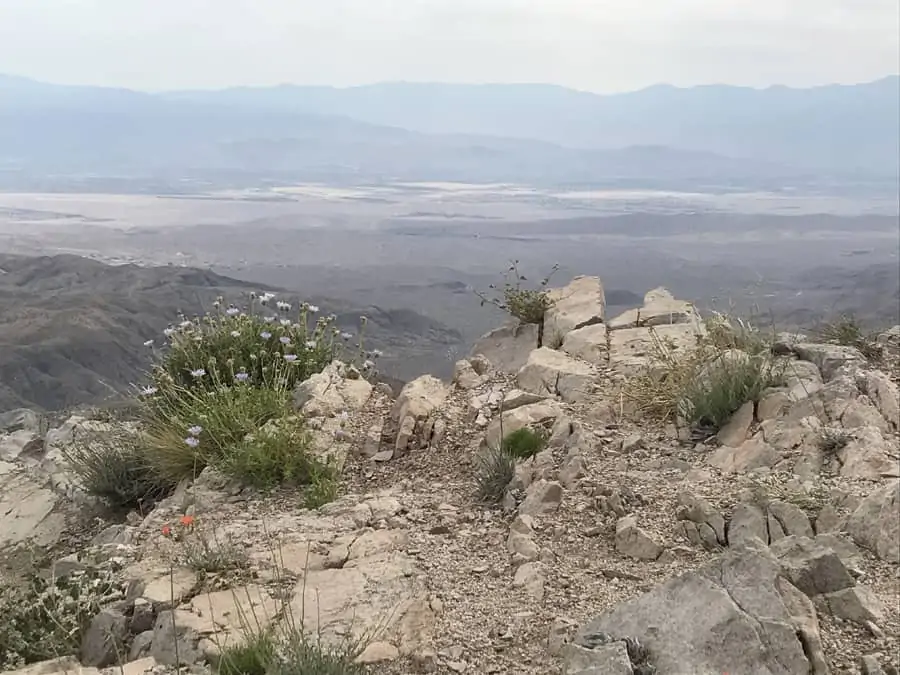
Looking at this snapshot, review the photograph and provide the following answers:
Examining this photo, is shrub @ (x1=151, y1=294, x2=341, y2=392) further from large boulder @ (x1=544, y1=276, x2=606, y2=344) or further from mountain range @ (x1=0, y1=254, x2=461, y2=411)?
mountain range @ (x1=0, y1=254, x2=461, y2=411)

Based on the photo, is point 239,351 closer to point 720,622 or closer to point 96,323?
point 720,622

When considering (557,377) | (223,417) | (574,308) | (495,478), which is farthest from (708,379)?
(223,417)

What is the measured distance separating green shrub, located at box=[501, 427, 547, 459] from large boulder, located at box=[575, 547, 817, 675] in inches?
82.6

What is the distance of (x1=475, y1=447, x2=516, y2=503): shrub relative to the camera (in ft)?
16.7

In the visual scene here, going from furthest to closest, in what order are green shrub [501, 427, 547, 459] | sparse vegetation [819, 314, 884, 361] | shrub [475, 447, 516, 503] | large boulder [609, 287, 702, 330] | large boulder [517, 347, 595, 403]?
large boulder [609, 287, 702, 330] < sparse vegetation [819, 314, 884, 361] < large boulder [517, 347, 595, 403] < green shrub [501, 427, 547, 459] < shrub [475, 447, 516, 503]

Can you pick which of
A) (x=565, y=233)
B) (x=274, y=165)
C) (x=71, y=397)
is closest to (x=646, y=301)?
(x=71, y=397)

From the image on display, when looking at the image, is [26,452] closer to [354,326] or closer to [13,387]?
[13,387]

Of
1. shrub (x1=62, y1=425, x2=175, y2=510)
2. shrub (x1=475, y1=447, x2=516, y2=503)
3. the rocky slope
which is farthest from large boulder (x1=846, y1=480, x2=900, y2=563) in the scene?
shrub (x1=62, y1=425, x2=175, y2=510)

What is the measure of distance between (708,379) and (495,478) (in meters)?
1.72

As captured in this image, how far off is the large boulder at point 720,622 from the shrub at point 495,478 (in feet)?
5.90

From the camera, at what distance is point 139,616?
402cm

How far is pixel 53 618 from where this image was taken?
3.95 metres

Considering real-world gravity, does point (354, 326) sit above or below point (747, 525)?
below

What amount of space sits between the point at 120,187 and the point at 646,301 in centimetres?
6918
